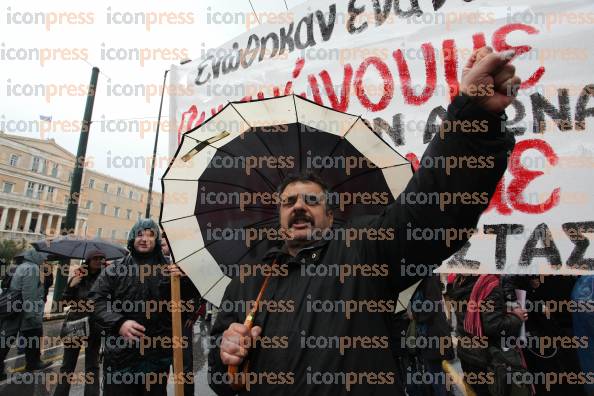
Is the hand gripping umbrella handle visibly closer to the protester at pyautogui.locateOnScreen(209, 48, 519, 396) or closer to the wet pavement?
the protester at pyautogui.locateOnScreen(209, 48, 519, 396)

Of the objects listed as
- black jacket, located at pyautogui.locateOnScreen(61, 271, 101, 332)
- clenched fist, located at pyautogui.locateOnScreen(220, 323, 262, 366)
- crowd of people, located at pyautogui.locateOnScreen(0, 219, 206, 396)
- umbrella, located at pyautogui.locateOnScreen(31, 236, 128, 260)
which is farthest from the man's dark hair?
umbrella, located at pyautogui.locateOnScreen(31, 236, 128, 260)

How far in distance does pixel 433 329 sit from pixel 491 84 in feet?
10.4

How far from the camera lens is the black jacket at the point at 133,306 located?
302 cm

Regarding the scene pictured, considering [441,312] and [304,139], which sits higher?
[304,139]

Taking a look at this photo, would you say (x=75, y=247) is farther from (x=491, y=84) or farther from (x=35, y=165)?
(x=35, y=165)

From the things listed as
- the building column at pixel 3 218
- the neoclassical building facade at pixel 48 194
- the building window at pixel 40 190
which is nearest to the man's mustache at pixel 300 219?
the neoclassical building facade at pixel 48 194

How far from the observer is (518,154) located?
183 cm

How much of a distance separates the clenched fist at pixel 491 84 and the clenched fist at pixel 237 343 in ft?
3.57

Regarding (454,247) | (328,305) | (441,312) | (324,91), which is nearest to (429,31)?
(324,91)

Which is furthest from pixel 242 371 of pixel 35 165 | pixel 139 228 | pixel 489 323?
pixel 35 165

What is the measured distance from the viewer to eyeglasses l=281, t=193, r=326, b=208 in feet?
5.84

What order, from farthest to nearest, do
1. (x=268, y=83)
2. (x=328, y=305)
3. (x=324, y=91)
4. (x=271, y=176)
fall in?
(x=268, y=83), (x=324, y=91), (x=271, y=176), (x=328, y=305)

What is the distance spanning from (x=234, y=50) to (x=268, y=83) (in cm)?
60

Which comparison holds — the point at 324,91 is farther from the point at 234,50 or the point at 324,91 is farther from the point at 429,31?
the point at 234,50
